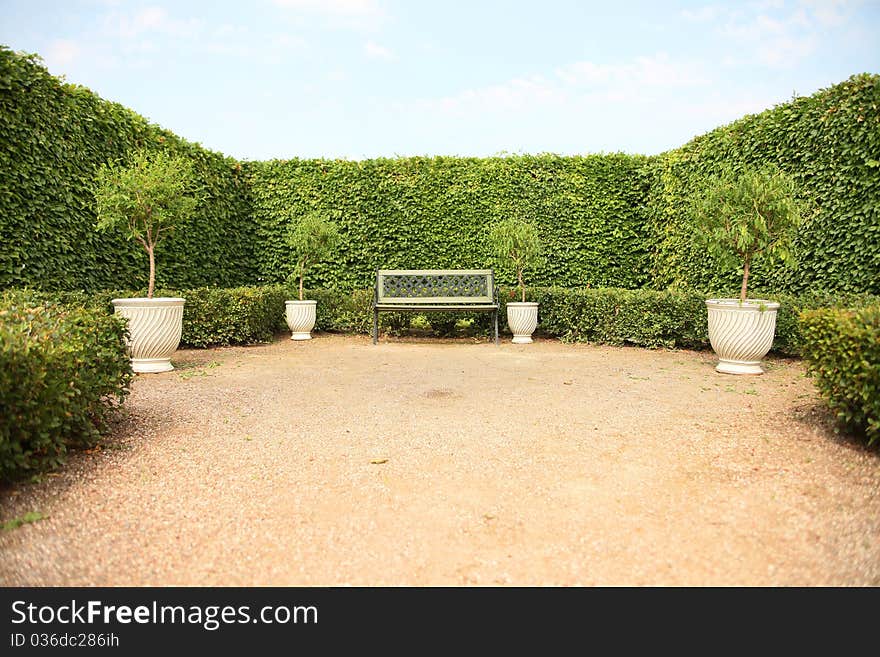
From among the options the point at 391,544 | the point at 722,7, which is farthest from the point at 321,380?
the point at 722,7

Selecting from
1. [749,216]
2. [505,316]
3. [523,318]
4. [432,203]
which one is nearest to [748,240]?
[749,216]

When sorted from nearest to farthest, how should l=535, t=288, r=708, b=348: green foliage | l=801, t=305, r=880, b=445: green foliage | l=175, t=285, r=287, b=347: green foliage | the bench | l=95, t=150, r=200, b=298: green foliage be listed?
1. l=801, t=305, r=880, b=445: green foliage
2. l=95, t=150, r=200, b=298: green foliage
3. l=535, t=288, r=708, b=348: green foliage
4. l=175, t=285, r=287, b=347: green foliage
5. the bench

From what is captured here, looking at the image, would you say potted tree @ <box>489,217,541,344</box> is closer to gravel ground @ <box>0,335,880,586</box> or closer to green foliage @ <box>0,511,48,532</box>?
gravel ground @ <box>0,335,880,586</box>

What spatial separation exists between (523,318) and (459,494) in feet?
20.4

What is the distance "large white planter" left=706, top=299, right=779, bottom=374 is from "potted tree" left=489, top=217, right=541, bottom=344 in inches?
126

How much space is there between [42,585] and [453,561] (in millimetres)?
1293

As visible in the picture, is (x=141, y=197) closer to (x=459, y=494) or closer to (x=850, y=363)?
(x=459, y=494)

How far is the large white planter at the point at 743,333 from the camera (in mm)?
5297

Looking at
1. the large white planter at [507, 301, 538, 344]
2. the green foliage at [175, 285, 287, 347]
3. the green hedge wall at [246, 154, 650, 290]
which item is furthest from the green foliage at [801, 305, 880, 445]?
the green foliage at [175, 285, 287, 347]

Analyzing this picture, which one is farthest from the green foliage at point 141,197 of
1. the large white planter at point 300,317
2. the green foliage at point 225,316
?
the large white planter at point 300,317

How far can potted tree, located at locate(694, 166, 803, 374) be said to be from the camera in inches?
209

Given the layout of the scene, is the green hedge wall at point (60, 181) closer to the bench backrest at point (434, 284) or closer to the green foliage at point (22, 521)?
the bench backrest at point (434, 284)

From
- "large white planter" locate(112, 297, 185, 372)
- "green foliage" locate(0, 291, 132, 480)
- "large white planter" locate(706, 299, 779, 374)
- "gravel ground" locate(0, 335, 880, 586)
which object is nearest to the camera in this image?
"gravel ground" locate(0, 335, 880, 586)

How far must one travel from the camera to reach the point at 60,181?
19.8 feet
